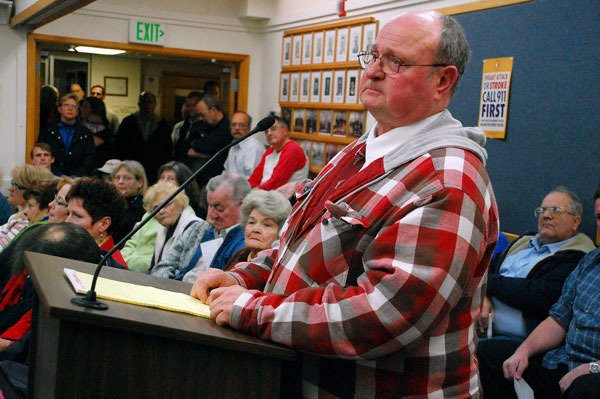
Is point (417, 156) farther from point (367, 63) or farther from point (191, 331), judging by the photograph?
point (191, 331)

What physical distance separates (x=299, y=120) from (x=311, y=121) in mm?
228

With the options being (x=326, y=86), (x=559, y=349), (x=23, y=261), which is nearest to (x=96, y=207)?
(x=23, y=261)

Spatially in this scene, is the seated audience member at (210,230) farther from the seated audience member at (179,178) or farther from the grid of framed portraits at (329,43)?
the grid of framed portraits at (329,43)

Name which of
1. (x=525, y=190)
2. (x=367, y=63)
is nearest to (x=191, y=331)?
(x=367, y=63)

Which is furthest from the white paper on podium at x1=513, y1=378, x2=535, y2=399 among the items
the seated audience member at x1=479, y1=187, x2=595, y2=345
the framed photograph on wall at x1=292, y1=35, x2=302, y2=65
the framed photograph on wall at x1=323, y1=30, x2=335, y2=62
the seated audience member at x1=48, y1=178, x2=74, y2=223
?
the framed photograph on wall at x1=292, y1=35, x2=302, y2=65

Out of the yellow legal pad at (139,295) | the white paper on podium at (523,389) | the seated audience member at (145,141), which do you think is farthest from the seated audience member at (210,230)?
the seated audience member at (145,141)

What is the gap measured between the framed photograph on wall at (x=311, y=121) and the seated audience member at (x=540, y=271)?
2.93 meters

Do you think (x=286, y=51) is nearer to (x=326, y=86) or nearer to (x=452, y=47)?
(x=326, y=86)

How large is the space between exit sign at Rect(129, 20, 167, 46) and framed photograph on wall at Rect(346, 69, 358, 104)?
6.68 feet

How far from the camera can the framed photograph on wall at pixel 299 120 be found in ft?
20.7

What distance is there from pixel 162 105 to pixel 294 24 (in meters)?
4.34

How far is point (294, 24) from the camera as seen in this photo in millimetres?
6477

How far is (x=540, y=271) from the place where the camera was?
10.6 ft

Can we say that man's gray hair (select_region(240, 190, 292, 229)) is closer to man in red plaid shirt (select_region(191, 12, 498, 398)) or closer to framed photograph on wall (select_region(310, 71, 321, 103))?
man in red plaid shirt (select_region(191, 12, 498, 398))
